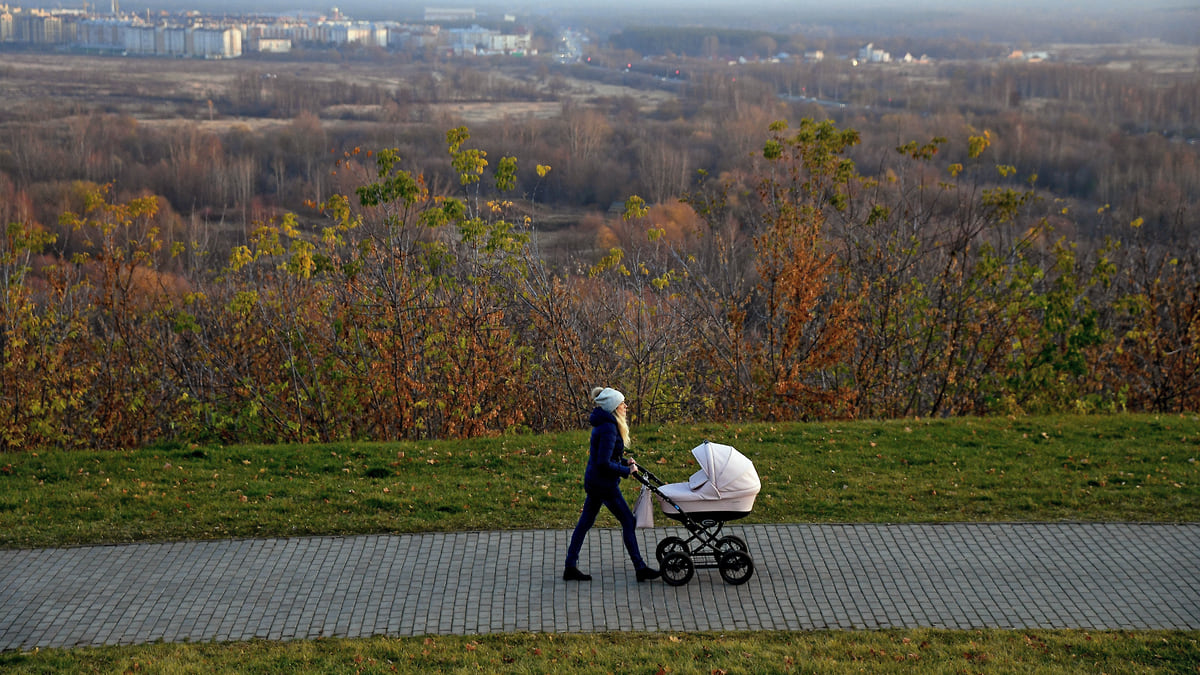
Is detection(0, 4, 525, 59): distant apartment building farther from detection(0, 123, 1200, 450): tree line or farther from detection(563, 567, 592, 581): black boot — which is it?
detection(563, 567, 592, 581): black boot

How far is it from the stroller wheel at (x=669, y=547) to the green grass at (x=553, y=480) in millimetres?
1568

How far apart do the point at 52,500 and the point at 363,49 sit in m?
174

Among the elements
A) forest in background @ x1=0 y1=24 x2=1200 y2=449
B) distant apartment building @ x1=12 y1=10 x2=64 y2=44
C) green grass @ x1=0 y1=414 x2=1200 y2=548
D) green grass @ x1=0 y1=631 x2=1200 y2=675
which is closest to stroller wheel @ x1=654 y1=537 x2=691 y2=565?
green grass @ x1=0 y1=631 x2=1200 y2=675

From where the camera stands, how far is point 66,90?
11281 cm

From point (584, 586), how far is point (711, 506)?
4.52 ft

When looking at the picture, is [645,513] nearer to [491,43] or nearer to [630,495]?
[630,495]

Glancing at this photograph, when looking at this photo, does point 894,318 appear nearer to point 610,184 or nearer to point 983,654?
point 983,654

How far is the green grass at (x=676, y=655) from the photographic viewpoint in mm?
8352

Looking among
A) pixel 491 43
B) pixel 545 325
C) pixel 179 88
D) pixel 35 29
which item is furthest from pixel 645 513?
pixel 35 29

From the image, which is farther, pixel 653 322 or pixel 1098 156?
pixel 1098 156

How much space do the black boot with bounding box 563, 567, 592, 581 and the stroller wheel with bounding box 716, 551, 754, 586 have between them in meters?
1.22

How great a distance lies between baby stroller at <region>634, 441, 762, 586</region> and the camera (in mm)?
9773

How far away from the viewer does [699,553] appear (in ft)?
32.9

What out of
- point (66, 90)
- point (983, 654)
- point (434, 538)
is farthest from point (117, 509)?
point (66, 90)
